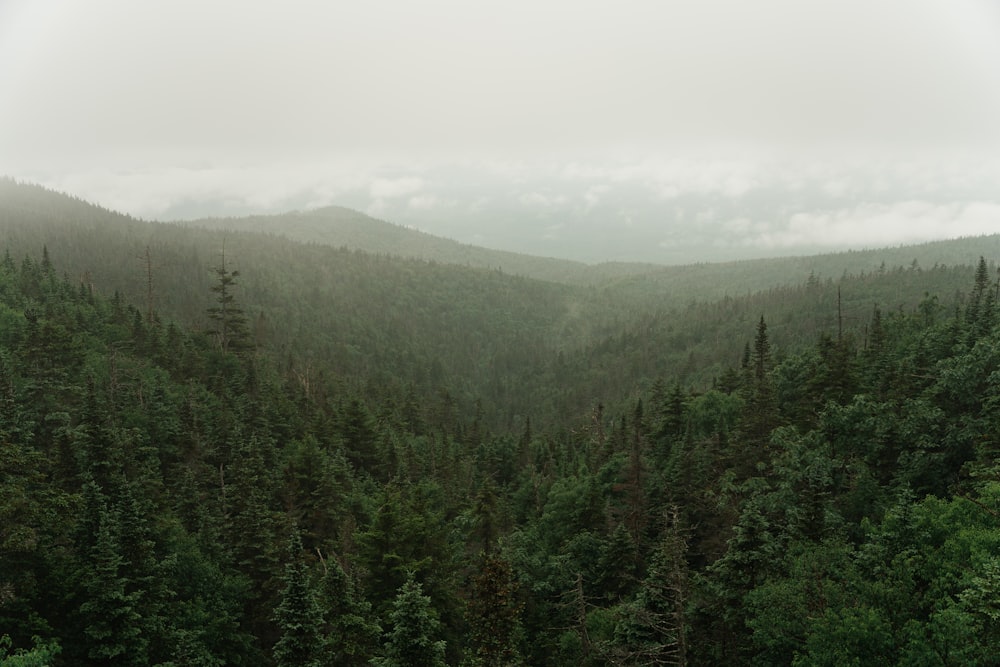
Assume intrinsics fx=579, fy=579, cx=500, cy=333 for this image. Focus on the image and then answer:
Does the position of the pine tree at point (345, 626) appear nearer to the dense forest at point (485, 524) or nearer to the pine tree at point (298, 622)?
the dense forest at point (485, 524)

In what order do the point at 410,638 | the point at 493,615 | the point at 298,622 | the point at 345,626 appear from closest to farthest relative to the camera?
the point at 410,638 → the point at 298,622 → the point at 493,615 → the point at 345,626

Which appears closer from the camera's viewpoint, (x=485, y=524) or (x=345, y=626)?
(x=345, y=626)

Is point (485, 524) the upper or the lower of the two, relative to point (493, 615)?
lower

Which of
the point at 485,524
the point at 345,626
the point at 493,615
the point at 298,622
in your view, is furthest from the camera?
the point at 485,524

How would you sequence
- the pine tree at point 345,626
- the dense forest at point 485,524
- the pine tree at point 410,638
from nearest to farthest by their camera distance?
1. the pine tree at point 410,638
2. the dense forest at point 485,524
3. the pine tree at point 345,626

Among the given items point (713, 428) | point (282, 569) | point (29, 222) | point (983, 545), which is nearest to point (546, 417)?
point (713, 428)

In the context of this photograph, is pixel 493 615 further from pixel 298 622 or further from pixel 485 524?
pixel 485 524

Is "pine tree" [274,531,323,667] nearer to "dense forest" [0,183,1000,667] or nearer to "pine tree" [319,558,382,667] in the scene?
"dense forest" [0,183,1000,667]

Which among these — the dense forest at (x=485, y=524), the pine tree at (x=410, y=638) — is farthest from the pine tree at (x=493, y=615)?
the pine tree at (x=410, y=638)

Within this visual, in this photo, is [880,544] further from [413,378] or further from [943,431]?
[413,378]

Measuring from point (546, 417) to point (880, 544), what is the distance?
14777 centimetres

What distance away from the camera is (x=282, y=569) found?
111 ft

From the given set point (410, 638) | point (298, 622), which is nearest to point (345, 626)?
point (298, 622)

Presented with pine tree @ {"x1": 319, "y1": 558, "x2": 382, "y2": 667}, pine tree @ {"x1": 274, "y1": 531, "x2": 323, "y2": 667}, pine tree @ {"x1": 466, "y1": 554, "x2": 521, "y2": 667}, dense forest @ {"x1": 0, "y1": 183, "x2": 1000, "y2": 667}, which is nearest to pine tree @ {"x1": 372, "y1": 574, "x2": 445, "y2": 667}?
dense forest @ {"x1": 0, "y1": 183, "x2": 1000, "y2": 667}
